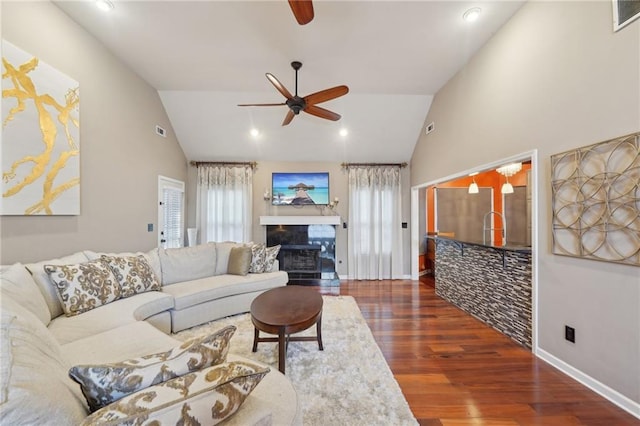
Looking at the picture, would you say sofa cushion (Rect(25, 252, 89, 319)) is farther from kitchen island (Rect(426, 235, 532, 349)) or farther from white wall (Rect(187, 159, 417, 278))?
kitchen island (Rect(426, 235, 532, 349))

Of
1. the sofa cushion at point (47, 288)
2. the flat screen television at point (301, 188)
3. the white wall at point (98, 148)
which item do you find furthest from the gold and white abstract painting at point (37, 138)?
the flat screen television at point (301, 188)

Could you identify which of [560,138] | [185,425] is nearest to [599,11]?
[560,138]

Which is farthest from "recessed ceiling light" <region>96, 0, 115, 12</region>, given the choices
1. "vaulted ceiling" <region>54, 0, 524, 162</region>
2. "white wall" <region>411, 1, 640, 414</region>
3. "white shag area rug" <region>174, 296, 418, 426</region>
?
"white wall" <region>411, 1, 640, 414</region>

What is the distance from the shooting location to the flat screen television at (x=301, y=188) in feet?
16.9

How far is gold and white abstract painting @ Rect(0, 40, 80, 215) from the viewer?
1.96 meters

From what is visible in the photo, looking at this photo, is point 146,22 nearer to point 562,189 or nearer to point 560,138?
point 560,138

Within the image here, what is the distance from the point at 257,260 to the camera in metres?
3.54

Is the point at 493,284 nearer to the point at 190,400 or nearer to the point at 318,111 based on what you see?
the point at 318,111

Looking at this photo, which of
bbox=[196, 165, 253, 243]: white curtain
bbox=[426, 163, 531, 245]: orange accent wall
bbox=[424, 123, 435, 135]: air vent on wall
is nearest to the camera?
bbox=[424, 123, 435, 135]: air vent on wall

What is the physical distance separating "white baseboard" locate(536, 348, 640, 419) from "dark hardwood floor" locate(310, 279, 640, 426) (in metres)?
0.04

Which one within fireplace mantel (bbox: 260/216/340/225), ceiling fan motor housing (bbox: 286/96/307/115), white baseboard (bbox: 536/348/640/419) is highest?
ceiling fan motor housing (bbox: 286/96/307/115)

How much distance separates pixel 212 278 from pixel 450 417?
2.92 m

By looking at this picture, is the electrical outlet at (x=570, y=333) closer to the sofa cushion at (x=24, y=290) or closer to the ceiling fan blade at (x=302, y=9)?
the ceiling fan blade at (x=302, y=9)

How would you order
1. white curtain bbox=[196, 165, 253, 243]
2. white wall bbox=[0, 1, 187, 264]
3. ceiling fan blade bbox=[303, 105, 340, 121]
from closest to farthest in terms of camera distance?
white wall bbox=[0, 1, 187, 264], ceiling fan blade bbox=[303, 105, 340, 121], white curtain bbox=[196, 165, 253, 243]
